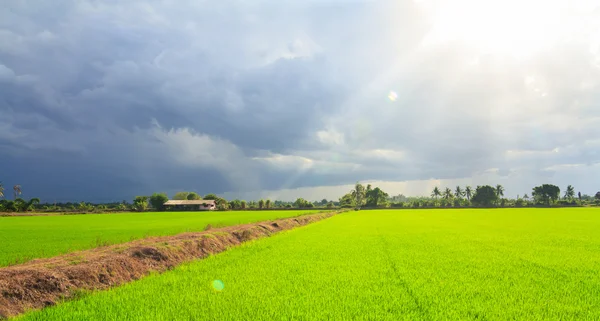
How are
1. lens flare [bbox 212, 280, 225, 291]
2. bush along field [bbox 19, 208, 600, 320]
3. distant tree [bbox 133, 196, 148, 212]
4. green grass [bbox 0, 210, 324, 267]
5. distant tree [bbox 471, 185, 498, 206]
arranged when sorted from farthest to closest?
distant tree [bbox 471, 185, 498, 206]
distant tree [bbox 133, 196, 148, 212]
green grass [bbox 0, 210, 324, 267]
lens flare [bbox 212, 280, 225, 291]
bush along field [bbox 19, 208, 600, 320]

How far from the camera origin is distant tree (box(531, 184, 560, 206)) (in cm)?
12506

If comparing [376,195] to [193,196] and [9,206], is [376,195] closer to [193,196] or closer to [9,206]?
[193,196]

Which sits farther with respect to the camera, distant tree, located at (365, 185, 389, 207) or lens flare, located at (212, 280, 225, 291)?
distant tree, located at (365, 185, 389, 207)

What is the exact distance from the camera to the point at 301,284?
26.7 feet

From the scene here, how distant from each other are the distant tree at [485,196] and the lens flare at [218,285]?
149528 millimetres

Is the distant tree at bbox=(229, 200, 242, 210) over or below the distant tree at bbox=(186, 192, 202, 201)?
below

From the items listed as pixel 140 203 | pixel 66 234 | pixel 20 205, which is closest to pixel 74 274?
pixel 66 234

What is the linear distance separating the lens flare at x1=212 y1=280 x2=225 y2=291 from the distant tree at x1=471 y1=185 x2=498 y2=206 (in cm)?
14953

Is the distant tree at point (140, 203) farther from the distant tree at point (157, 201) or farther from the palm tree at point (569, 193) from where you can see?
the palm tree at point (569, 193)

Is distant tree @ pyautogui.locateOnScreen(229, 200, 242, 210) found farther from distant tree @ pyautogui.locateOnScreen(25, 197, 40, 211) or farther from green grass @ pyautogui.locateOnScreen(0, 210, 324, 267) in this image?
green grass @ pyautogui.locateOnScreen(0, 210, 324, 267)

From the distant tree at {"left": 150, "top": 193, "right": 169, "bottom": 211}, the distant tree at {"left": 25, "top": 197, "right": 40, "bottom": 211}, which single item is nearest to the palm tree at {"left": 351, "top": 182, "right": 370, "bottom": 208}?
the distant tree at {"left": 150, "top": 193, "right": 169, "bottom": 211}

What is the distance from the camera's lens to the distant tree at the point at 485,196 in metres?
134

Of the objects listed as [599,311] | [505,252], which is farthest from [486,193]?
[599,311]

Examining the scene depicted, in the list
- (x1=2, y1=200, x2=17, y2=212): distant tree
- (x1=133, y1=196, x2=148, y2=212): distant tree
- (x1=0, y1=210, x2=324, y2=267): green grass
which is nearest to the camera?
(x1=0, y1=210, x2=324, y2=267): green grass
